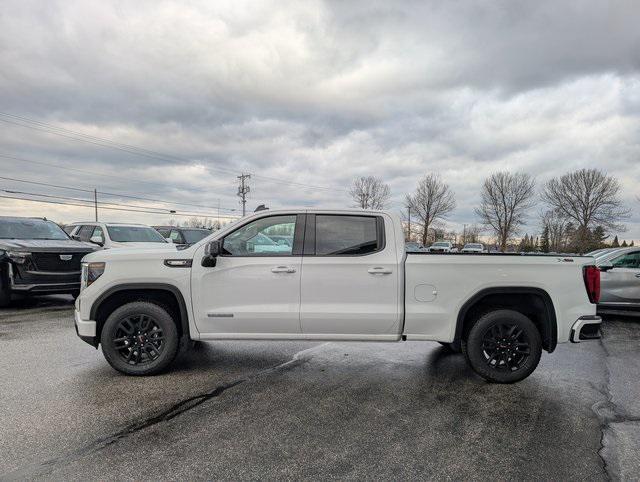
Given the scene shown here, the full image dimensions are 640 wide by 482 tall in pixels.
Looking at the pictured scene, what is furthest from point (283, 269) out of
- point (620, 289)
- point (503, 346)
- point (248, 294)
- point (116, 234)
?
point (116, 234)

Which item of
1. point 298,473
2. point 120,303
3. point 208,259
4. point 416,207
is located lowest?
point 298,473

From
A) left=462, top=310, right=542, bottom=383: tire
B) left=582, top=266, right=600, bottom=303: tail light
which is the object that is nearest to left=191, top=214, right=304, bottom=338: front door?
left=462, top=310, right=542, bottom=383: tire

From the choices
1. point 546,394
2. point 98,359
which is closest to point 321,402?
point 546,394

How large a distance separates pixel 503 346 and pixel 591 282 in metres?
1.16

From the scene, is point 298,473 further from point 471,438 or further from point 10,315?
point 10,315

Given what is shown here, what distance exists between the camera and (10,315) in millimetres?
8273

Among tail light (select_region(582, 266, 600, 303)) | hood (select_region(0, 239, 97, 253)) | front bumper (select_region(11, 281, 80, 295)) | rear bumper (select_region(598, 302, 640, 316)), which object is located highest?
hood (select_region(0, 239, 97, 253))

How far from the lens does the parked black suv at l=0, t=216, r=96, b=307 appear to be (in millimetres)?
8516

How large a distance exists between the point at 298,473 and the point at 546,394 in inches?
113

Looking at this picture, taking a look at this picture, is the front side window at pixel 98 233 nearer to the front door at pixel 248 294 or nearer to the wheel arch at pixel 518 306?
the front door at pixel 248 294

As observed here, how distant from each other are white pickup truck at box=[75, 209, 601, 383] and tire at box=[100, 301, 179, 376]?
0.4 inches

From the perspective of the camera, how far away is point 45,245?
29.3 ft

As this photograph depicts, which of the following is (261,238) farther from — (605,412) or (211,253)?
(605,412)

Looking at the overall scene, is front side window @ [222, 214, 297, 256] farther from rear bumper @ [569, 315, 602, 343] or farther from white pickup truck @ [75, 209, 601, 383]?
rear bumper @ [569, 315, 602, 343]
